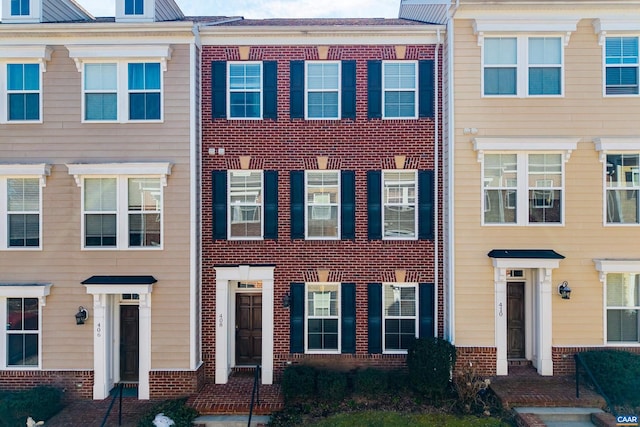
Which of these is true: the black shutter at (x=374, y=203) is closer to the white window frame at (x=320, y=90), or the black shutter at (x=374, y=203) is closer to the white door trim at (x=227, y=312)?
the white window frame at (x=320, y=90)

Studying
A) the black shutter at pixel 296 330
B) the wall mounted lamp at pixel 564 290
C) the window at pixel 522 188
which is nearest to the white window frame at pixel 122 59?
the black shutter at pixel 296 330

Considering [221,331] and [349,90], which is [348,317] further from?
[349,90]

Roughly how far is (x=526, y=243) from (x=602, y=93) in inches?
170

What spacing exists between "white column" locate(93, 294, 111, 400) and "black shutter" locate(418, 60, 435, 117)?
31.6ft

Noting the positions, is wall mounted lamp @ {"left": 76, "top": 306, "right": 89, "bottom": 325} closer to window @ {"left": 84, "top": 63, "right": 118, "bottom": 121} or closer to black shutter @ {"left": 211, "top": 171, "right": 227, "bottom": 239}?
black shutter @ {"left": 211, "top": 171, "right": 227, "bottom": 239}

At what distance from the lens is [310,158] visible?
10539 mm

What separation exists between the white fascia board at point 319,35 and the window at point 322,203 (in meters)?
3.61

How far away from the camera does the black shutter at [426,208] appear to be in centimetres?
1042

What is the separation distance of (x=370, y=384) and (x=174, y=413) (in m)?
4.59

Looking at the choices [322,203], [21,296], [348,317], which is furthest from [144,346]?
[322,203]

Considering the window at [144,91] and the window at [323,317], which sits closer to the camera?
the window at [144,91]

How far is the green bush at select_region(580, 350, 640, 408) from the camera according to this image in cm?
870

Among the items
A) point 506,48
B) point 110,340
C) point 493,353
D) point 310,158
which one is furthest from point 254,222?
point 506,48

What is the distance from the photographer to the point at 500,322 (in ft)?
32.2
